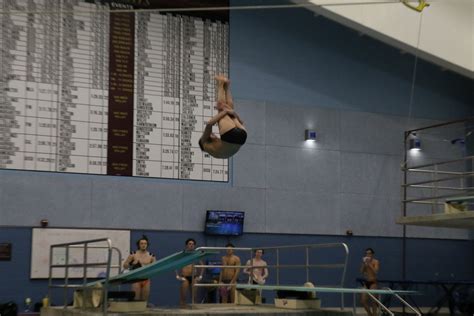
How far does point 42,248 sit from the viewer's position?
1480 cm

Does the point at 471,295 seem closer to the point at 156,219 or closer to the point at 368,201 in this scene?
the point at 368,201

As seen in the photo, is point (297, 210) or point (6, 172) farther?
point (297, 210)

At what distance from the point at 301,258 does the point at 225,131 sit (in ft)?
29.5

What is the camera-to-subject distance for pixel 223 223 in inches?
642

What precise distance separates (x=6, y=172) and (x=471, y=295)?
35.3 feet

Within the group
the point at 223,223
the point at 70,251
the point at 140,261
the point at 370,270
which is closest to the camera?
the point at 140,261

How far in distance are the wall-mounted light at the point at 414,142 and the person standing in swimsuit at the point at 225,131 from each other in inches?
406

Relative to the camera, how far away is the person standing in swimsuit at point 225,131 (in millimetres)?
8836

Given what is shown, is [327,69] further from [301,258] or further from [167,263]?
[167,263]

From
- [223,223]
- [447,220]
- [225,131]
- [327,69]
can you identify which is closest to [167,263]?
[225,131]

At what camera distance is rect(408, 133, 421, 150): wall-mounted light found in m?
18.8

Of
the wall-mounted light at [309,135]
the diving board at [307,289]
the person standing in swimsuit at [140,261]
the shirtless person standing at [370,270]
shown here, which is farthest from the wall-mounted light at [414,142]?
the person standing in swimsuit at [140,261]

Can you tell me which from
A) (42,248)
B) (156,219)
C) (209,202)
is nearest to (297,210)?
(209,202)

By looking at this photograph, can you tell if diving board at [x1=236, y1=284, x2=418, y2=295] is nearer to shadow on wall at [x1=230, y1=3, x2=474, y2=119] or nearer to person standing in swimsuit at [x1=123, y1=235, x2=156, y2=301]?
person standing in swimsuit at [x1=123, y1=235, x2=156, y2=301]
